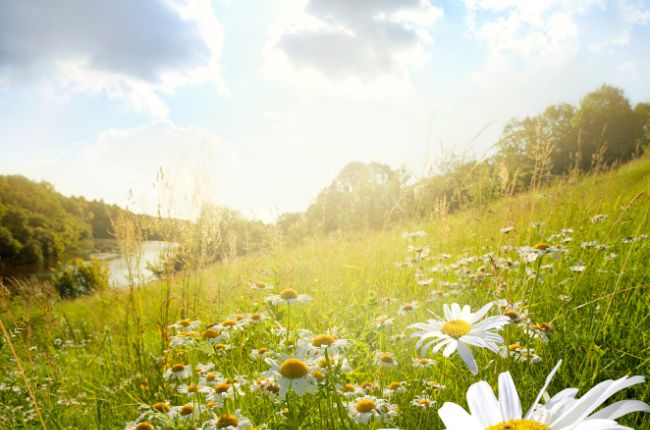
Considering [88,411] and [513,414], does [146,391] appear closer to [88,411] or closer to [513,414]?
[88,411]

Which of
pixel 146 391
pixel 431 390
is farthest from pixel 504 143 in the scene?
pixel 146 391

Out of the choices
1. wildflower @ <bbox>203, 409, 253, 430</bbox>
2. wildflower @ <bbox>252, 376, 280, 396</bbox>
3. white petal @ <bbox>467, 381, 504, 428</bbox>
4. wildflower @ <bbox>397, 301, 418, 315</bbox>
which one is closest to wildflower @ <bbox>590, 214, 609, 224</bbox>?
wildflower @ <bbox>397, 301, 418, 315</bbox>

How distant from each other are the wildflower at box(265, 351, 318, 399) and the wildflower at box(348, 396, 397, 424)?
0.22 m

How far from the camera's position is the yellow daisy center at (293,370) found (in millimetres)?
1062

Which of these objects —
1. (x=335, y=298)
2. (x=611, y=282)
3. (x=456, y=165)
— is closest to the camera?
(x=611, y=282)

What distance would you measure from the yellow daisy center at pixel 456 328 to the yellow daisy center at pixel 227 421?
2.22ft

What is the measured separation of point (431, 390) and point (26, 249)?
2203cm

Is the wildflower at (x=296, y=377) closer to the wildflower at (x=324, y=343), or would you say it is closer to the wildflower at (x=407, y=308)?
the wildflower at (x=324, y=343)

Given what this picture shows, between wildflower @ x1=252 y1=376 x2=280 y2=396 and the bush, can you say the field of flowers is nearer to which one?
wildflower @ x1=252 y1=376 x2=280 y2=396

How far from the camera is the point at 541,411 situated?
0.52 m

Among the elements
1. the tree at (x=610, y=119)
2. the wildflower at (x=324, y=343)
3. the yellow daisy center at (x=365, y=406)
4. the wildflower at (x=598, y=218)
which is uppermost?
the tree at (x=610, y=119)

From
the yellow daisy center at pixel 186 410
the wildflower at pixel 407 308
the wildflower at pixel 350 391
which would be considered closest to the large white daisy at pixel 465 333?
the wildflower at pixel 350 391

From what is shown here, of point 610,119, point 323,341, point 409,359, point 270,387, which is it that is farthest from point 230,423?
point 610,119

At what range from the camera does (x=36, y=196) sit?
71.4 ft
